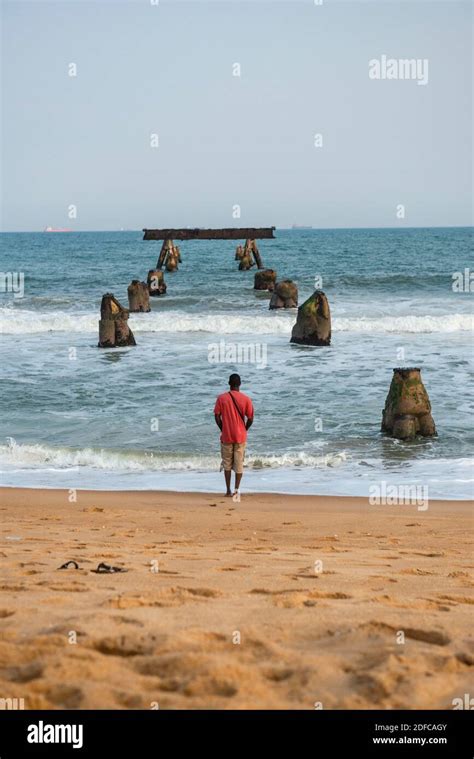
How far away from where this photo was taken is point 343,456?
1203 cm

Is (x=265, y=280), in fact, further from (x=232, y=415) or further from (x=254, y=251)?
(x=232, y=415)

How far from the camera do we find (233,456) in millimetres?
10367

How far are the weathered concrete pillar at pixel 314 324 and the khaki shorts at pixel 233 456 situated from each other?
12.1 meters

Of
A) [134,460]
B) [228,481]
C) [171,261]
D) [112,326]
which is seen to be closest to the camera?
[228,481]

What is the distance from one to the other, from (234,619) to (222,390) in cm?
1273

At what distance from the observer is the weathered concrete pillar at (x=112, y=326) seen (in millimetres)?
22516

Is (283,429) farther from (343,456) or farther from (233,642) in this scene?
(233,642)

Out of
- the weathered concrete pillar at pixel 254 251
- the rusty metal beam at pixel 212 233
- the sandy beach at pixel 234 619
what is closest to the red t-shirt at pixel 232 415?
the sandy beach at pixel 234 619

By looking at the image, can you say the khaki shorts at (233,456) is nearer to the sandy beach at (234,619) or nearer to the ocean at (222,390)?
the ocean at (222,390)

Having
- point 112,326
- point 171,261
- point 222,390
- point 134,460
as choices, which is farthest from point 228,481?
point 171,261

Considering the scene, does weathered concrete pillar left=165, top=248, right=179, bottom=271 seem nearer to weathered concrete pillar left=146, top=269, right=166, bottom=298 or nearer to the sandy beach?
weathered concrete pillar left=146, top=269, right=166, bottom=298

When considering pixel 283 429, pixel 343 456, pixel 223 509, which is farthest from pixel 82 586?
pixel 283 429

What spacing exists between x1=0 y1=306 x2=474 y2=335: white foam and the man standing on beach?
1607 cm

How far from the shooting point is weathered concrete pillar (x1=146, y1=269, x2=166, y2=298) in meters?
37.2
